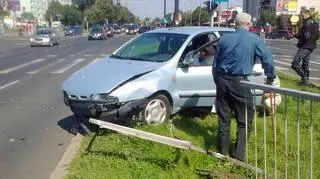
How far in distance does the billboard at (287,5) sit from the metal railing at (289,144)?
102 meters

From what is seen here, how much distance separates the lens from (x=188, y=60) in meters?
8.05

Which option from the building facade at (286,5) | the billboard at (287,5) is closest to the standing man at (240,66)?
the building facade at (286,5)

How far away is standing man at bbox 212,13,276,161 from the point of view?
5.89 metres

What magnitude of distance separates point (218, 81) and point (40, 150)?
273 cm

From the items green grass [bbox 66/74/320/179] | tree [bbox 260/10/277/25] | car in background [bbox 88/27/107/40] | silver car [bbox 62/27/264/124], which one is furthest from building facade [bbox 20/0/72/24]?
green grass [bbox 66/74/320/179]

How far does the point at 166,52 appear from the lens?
8.38m

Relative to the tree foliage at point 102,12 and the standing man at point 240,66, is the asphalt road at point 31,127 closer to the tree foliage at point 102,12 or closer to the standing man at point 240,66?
the standing man at point 240,66

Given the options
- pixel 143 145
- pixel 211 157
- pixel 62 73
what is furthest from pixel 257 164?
pixel 62 73

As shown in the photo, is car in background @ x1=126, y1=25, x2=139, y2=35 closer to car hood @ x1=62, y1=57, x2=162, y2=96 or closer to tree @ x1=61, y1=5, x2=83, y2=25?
tree @ x1=61, y1=5, x2=83, y2=25

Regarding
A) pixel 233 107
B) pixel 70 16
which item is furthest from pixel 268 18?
pixel 233 107

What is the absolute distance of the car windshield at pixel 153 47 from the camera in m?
8.33

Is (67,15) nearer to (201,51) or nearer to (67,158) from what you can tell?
(201,51)

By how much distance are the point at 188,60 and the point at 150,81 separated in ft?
2.70

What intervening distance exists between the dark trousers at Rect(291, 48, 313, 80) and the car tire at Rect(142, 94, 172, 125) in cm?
563
